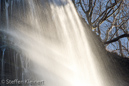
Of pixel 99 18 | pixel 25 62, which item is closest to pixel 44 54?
pixel 25 62

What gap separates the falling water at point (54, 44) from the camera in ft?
11.1

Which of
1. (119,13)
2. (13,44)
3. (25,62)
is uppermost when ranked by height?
(119,13)

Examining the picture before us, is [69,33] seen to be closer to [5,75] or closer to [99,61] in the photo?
[99,61]

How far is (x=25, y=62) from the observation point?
121 inches

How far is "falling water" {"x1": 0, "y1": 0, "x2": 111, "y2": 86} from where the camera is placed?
11.1ft

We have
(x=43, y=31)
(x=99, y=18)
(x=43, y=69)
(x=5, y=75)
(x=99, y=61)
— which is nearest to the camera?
(x=5, y=75)

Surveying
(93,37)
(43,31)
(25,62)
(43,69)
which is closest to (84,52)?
(93,37)

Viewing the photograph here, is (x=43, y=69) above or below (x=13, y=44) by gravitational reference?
below

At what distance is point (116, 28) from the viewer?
11430mm

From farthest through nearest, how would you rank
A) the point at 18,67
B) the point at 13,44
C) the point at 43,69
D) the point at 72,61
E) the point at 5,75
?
the point at 72,61 < the point at 43,69 < the point at 13,44 < the point at 18,67 < the point at 5,75

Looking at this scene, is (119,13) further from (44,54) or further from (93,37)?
(44,54)

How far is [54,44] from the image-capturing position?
4.31 meters

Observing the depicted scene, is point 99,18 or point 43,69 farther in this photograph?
point 99,18

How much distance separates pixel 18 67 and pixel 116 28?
10214 millimetres
